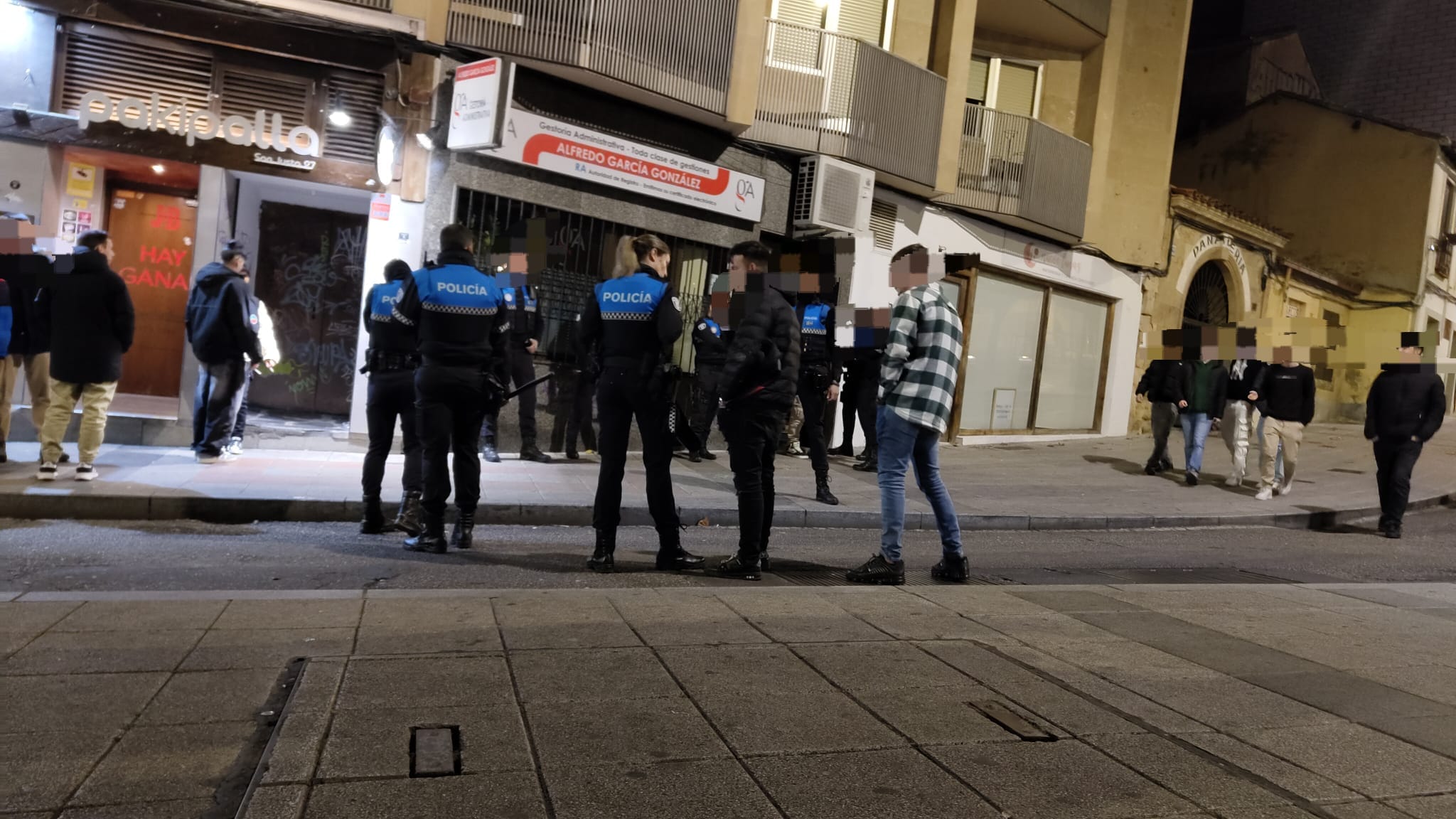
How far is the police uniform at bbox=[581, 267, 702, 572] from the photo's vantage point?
582cm

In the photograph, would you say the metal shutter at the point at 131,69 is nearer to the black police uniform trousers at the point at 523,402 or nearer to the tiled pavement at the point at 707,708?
the black police uniform trousers at the point at 523,402

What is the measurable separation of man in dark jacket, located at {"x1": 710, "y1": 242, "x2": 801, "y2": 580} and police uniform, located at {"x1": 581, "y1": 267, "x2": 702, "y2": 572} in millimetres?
384

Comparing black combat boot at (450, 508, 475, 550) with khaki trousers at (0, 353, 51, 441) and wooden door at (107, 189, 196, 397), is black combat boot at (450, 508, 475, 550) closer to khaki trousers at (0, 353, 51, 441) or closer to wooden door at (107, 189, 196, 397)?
khaki trousers at (0, 353, 51, 441)

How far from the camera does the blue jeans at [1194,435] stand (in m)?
12.7

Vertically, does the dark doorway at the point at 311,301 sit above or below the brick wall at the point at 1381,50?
below

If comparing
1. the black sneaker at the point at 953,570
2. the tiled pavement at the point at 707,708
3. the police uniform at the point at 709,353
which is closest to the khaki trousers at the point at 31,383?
the tiled pavement at the point at 707,708

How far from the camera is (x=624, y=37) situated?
11.5 m

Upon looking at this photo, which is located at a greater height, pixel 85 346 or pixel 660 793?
pixel 85 346

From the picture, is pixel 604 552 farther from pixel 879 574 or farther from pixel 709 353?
pixel 709 353

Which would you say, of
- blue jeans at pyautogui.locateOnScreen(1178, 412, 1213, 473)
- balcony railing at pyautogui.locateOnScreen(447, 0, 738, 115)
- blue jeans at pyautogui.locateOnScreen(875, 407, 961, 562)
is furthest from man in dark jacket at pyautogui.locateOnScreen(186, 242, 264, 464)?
blue jeans at pyautogui.locateOnScreen(1178, 412, 1213, 473)

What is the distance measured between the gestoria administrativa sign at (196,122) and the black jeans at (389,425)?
172 inches

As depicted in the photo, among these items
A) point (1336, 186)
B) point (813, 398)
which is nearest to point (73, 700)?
point (813, 398)

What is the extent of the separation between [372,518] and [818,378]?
4493mm

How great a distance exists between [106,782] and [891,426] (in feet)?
13.7
